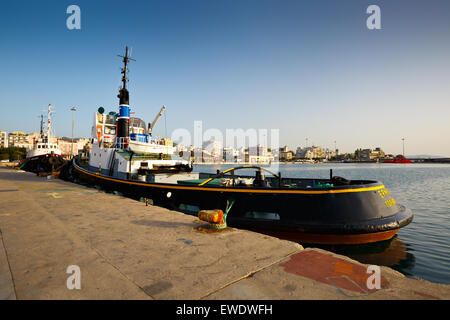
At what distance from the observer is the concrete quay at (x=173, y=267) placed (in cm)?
297

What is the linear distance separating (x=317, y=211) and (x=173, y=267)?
5546 mm

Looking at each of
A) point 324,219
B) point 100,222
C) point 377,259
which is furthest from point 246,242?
point 377,259

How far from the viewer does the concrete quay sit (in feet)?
9.74

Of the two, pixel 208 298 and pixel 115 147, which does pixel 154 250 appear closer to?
pixel 208 298

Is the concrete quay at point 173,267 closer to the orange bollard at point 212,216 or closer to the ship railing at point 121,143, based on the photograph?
the orange bollard at point 212,216

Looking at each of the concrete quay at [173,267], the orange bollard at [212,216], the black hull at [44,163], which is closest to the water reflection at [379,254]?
the orange bollard at [212,216]

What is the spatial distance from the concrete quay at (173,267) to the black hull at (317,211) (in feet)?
8.82

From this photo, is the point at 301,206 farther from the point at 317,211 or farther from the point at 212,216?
the point at 212,216

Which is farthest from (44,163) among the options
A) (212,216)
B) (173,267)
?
(173,267)

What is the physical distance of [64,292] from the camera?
2922mm

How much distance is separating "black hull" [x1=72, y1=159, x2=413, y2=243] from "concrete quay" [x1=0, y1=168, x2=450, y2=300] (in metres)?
2.69

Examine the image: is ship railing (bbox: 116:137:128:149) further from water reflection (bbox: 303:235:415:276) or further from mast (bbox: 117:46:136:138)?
water reflection (bbox: 303:235:415:276)
